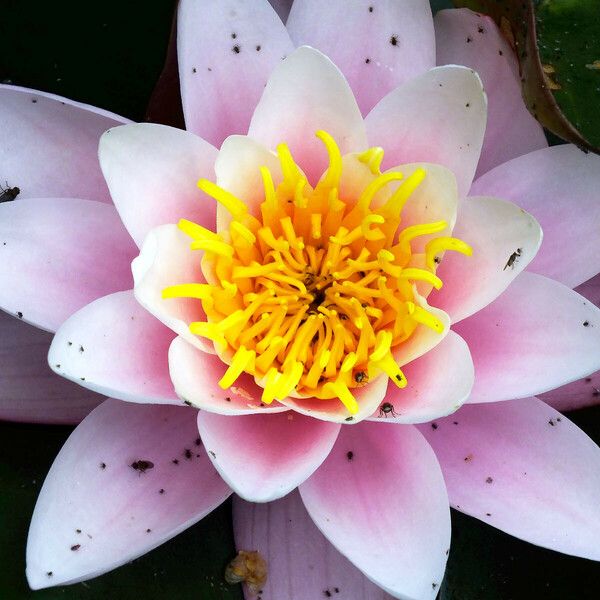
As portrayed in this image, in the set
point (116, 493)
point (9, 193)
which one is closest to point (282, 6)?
point (9, 193)

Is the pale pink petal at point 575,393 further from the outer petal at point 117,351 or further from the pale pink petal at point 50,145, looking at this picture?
the pale pink petal at point 50,145

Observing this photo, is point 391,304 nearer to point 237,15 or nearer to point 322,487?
point 322,487

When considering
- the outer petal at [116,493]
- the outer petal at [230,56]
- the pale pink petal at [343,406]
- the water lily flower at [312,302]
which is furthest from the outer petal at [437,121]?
the outer petal at [116,493]

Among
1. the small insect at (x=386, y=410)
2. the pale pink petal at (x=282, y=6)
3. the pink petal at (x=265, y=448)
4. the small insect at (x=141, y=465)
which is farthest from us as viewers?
the pale pink petal at (x=282, y=6)

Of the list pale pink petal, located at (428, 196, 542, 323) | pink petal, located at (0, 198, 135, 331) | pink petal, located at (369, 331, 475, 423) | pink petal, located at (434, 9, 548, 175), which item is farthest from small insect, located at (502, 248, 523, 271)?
pink petal, located at (0, 198, 135, 331)

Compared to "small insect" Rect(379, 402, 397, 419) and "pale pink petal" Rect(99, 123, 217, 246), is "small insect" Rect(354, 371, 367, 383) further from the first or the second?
"pale pink petal" Rect(99, 123, 217, 246)

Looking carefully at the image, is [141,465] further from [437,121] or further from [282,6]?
[282,6]

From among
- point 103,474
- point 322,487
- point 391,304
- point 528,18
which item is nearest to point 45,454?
point 103,474
